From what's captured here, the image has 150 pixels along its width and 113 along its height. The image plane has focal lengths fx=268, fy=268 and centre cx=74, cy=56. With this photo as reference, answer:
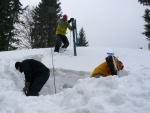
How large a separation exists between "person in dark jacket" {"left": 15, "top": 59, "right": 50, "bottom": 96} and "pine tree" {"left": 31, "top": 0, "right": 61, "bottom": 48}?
19.2 m

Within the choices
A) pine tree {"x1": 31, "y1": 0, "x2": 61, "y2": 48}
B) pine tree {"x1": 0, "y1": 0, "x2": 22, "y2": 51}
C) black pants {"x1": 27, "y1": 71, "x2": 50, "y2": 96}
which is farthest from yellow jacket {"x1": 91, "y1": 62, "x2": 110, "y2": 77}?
pine tree {"x1": 31, "y1": 0, "x2": 61, "y2": 48}

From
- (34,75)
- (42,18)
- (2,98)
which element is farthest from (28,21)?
(2,98)

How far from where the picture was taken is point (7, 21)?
24375 mm

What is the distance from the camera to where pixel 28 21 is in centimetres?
3031

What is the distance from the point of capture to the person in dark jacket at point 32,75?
698 centimetres

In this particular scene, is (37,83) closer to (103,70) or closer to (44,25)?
(103,70)

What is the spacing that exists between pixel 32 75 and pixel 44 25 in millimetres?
21300

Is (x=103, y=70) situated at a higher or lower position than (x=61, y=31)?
lower

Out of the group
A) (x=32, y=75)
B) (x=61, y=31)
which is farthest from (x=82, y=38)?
(x=32, y=75)

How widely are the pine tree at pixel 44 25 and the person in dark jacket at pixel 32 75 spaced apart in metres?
19.2

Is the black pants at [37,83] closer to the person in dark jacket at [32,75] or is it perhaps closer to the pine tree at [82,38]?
the person in dark jacket at [32,75]

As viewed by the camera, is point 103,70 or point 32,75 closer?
point 103,70

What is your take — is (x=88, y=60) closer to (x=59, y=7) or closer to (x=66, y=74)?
(x=66, y=74)

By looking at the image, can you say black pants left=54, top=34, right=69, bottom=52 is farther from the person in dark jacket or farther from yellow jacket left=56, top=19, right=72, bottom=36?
the person in dark jacket
